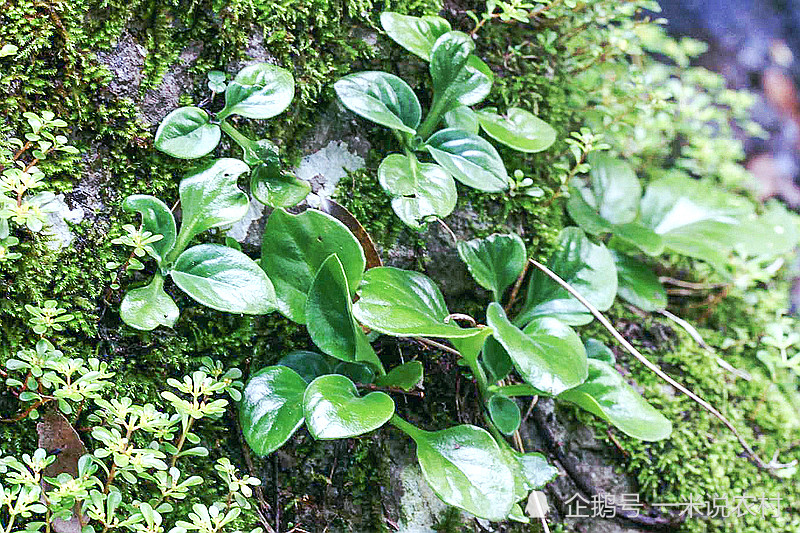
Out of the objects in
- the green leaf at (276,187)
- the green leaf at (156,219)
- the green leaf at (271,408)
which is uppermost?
the green leaf at (276,187)

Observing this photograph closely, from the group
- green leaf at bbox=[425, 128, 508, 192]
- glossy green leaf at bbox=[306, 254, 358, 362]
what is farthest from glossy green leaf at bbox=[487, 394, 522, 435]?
green leaf at bbox=[425, 128, 508, 192]

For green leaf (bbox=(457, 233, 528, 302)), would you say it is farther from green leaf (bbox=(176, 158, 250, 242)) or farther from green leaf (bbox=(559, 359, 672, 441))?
green leaf (bbox=(176, 158, 250, 242))

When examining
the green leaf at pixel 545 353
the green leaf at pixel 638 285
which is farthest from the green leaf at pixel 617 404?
the green leaf at pixel 638 285

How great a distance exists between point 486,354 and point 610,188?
79cm

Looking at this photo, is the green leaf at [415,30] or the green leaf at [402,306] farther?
the green leaf at [415,30]

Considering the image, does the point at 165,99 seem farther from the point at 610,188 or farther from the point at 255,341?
the point at 610,188

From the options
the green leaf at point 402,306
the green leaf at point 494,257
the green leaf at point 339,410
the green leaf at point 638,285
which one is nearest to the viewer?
the green leaf at point 339,410

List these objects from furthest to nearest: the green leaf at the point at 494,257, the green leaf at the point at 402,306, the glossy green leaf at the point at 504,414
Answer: the green leaf at the point at 494,257, the glossy green leaf at the point at 504,414, the green leaf at the point at 402,306

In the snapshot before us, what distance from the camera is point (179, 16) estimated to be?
137cm

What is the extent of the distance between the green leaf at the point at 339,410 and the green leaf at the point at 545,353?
0.25 meters

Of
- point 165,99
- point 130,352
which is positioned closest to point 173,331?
point 130,352

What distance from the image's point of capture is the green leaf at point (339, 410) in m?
1.06

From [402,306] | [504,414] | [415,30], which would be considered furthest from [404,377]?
[415,30]

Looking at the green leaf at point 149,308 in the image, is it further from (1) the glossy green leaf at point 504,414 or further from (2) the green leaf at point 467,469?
(1) the glossy green leaf at point 504,414
